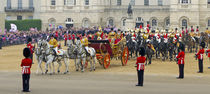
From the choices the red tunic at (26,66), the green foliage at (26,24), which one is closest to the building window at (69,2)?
the green foliage at (26,24)

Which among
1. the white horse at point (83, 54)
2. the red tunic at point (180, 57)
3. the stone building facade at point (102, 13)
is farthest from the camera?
the stone building facade at point (102, 13)

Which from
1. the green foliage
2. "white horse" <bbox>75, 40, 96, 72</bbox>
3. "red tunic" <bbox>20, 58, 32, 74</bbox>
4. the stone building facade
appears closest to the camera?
"red tunic" <bbox>20, 58, 32, 74</bbox>

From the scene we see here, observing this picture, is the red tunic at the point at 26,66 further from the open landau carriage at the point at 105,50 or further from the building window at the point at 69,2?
the building window at the point at 69,2

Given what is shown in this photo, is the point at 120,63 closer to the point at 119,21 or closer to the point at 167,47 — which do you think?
the point at 167,47

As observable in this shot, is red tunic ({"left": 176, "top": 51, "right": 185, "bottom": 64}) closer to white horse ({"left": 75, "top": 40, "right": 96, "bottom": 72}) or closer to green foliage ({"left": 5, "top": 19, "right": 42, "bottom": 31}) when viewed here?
white horse ({"left": 75, "top": 40, "right": 96, "bottom": 72})

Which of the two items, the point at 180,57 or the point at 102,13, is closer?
the point at 180,57

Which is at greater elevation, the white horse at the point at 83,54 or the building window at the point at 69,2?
the building window at the point at 69,2

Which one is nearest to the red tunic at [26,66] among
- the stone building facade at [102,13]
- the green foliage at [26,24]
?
the stone building facade at [102,13]

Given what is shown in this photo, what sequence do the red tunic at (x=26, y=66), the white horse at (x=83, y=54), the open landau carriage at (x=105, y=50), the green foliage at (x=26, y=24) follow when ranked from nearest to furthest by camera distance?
the red tunic at (x=26, y=66), the white horse at (x=83, y=54), the open landau carriage at (x=105, y=50), the green foliage at (x=26, y=24)

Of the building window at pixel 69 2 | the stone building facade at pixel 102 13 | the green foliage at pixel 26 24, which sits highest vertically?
the building window at pixel 69 2

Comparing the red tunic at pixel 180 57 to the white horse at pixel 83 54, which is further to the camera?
the white horse at pixel 83 54

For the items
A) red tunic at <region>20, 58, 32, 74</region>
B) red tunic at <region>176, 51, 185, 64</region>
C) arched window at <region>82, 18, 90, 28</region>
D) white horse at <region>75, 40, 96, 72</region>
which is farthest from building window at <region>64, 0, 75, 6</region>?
red tunic at <region>20, 58, 32, 74</region>

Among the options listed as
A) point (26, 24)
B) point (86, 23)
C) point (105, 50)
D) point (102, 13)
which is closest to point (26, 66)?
point (105, 50)

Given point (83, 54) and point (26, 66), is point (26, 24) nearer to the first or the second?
point (83, 54)
